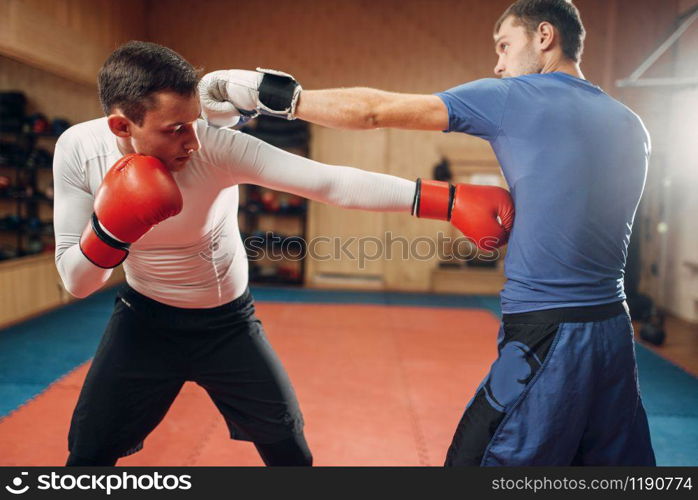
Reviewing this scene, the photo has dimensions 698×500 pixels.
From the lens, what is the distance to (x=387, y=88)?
279 inches

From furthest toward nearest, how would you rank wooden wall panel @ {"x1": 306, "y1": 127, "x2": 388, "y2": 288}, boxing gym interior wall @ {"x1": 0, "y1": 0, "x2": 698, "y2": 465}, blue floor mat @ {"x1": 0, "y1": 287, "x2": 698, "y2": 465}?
wooden wall panel @ {"x1": 306, "y1": 127, "x2": 388, "y2": 288}, boxing gym interior wall @ {"x1": 0, "y1": 0, "x2": 698, "y2": 465}, blue floor mat @ {"x1": 0, "y1": 287, "x2": 698, "y2": 465}

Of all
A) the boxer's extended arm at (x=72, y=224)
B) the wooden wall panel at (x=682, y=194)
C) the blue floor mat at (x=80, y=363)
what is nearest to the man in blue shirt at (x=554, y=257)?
the boxer's extended arm at (x=72, y=224)

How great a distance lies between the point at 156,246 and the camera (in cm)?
163

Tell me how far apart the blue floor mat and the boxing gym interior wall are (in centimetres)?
25

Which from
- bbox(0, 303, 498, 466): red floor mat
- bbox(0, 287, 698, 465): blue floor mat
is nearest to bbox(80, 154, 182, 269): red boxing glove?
bbox(0, 303, 498, 466): red floor mat

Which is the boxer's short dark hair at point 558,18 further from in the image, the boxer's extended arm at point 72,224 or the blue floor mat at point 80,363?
the blue floor mat at point 80,363

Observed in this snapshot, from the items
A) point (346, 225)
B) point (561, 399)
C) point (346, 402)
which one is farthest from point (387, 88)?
point (561, 399)

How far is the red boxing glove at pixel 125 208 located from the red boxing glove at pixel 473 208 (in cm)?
65

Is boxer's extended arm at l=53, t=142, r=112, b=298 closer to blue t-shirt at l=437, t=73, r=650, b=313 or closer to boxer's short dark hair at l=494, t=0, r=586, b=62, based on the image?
blue t-shirt at l=437, t=73, r=650, b=313

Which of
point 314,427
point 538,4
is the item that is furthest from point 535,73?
point 314,427

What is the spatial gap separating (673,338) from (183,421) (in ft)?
14.4

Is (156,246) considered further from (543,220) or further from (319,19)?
(319,19)

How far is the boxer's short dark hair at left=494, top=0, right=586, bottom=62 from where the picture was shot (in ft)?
4.51

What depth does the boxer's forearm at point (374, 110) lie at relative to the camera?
130 centimetres
